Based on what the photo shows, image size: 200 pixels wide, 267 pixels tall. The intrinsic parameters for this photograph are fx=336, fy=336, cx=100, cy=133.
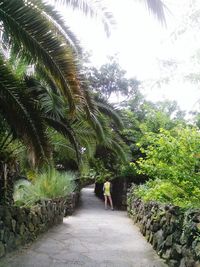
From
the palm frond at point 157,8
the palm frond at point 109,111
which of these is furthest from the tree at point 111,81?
the palm frond at point 157,8

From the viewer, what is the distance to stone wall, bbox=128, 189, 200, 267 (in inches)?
193

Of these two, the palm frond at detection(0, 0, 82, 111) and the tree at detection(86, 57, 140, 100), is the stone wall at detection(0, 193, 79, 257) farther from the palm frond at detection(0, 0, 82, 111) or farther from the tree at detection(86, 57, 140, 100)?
the tree at detection(86, 57, 140, 100)

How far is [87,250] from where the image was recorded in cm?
729

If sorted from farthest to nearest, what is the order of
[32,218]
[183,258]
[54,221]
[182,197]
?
[54,221] < [32,218] < [182,197] < [183,258]

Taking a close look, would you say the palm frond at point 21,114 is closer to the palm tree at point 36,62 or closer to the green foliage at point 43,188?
the palm tree at point 36,62

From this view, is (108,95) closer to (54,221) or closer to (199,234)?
(54,221)

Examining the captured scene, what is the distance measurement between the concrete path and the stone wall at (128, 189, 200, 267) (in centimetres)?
26

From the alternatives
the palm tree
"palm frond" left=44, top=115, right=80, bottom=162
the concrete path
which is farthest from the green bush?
the palm tree

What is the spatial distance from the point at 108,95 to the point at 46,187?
15.8 metres

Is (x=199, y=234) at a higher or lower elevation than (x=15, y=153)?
lower

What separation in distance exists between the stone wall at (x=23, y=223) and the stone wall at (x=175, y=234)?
2813 mm

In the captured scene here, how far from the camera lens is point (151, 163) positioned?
8.39 meters

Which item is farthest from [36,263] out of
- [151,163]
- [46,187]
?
[46,187]

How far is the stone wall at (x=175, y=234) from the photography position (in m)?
4.90
